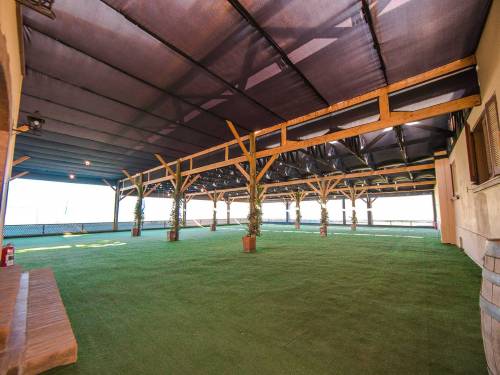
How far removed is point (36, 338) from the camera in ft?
5.65

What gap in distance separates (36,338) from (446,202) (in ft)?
37.1

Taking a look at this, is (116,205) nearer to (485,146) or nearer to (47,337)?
(47,337)

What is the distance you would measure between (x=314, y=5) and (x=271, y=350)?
4116mm

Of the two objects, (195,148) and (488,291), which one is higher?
(195,148)

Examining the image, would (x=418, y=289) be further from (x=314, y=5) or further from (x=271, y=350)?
(x=314, y=5)

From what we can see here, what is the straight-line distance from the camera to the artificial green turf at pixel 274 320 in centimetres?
171

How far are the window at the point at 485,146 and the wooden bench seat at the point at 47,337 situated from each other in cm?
537

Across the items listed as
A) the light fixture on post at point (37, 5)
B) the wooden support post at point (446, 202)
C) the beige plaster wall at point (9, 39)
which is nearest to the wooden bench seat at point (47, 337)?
the beige plaster wall at point (9, 39)

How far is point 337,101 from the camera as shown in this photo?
5.50 meters

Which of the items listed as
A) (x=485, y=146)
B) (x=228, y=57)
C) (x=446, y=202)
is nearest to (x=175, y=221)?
(x=228, y=57)

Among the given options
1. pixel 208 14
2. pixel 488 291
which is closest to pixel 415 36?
pixel 208 14

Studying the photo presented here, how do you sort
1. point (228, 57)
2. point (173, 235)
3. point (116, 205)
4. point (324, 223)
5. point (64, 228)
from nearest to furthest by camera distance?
point (228, 57) → point (173, 235) → point (324, 223) → point (64, 228) → point (116, 205)

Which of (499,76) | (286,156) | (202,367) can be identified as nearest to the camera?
(202,367)

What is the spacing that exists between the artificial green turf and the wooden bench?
0.47ft
